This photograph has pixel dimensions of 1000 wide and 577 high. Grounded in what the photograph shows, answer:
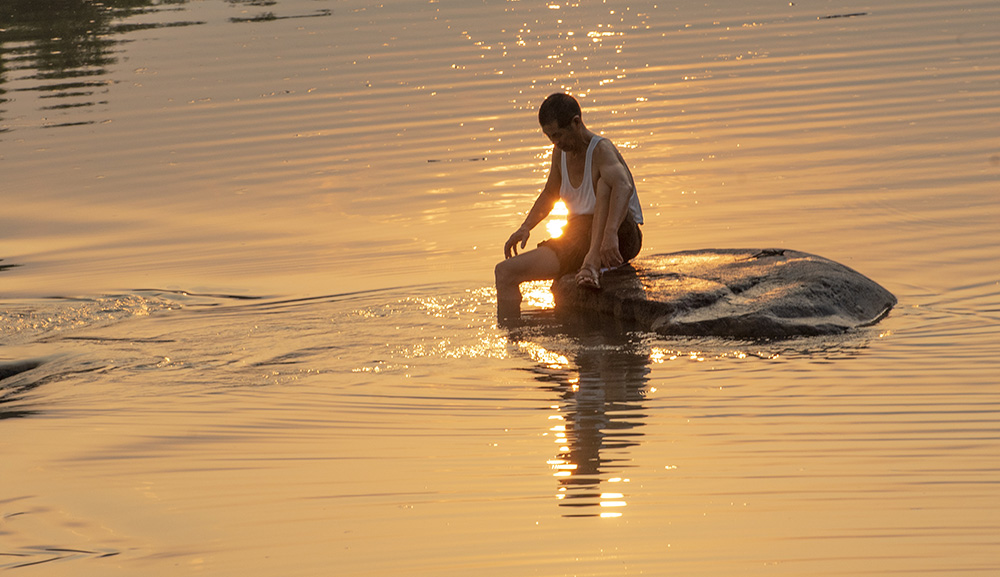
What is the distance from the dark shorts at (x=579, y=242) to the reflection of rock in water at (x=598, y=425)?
3.41 ft

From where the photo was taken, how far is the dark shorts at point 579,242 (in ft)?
26.4

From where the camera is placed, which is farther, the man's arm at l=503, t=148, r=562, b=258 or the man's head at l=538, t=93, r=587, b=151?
the man's arm at l=503, t=148, r=562, b=258

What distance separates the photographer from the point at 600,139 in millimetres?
7754

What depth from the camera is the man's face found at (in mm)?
7633

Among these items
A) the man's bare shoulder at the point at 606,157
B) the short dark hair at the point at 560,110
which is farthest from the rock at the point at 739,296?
the short dark hair at the point at 560,110

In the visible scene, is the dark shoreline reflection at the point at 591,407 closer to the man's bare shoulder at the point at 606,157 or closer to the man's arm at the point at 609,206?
the man's arm at the point at 609,206

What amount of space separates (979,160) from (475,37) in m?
10.3

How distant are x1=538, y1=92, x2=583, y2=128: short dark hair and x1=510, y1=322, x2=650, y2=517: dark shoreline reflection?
1.25 m

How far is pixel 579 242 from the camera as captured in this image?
8117mm

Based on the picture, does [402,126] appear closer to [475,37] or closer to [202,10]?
[475,37]

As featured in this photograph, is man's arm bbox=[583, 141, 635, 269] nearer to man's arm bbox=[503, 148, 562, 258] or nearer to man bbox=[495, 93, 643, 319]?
man bbox=[495, 93, 643, 319]

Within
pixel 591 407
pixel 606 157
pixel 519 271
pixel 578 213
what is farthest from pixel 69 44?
pixel 591 407

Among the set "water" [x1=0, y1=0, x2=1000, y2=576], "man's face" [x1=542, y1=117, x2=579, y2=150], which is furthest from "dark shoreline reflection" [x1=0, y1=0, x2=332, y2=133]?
"man's face" [x1=542, y1=117, x2=579, y2=150]

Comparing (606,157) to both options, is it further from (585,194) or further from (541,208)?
(541,208)
